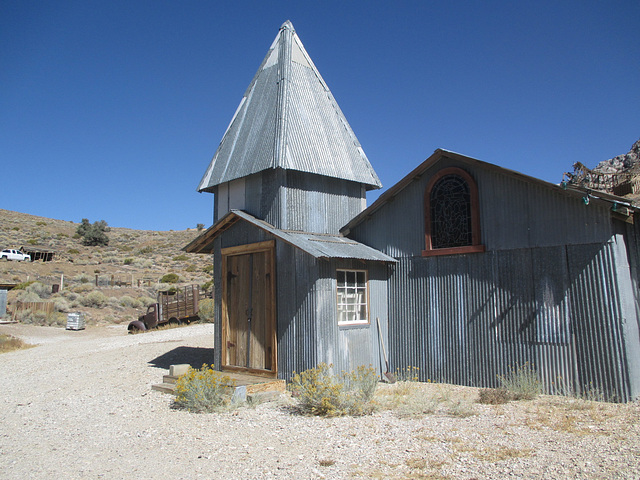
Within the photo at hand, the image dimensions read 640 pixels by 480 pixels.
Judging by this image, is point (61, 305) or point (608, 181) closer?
point (608, 181)

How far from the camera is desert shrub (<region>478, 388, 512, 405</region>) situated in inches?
328

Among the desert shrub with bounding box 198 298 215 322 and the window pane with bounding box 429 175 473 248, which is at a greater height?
the window pane with bounding box 429 175 473 248

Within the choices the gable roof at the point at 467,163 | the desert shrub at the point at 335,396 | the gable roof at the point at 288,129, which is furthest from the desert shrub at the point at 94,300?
the desert shrub at the point at 335,396

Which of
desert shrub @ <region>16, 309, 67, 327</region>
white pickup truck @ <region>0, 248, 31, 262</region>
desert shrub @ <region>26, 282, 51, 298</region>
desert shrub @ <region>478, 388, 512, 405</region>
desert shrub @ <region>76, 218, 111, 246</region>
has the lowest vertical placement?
desert shrub @ <region>478, 388, 512, 405</region>

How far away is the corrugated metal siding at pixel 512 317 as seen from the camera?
843cm

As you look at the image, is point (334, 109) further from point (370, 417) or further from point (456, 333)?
point (370, 417)

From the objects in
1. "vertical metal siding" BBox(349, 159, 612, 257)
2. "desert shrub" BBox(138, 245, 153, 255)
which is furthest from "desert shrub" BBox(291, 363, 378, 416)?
"desert shrub" BBox(138, 245, 153, 255)

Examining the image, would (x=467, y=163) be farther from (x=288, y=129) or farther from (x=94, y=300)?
(x=94, y=300)

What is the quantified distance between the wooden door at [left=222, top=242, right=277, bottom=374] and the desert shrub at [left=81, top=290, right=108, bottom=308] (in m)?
21.6

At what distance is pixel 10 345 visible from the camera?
61.6 feet

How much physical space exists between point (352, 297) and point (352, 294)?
0.07m

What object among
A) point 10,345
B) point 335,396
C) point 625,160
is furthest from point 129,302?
point 625,160

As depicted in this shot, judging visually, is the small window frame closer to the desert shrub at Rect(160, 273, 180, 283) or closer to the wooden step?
the wooden step

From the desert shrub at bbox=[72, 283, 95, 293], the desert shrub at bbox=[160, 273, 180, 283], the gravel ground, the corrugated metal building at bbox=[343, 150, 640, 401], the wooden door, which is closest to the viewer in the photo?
the gravel ground
